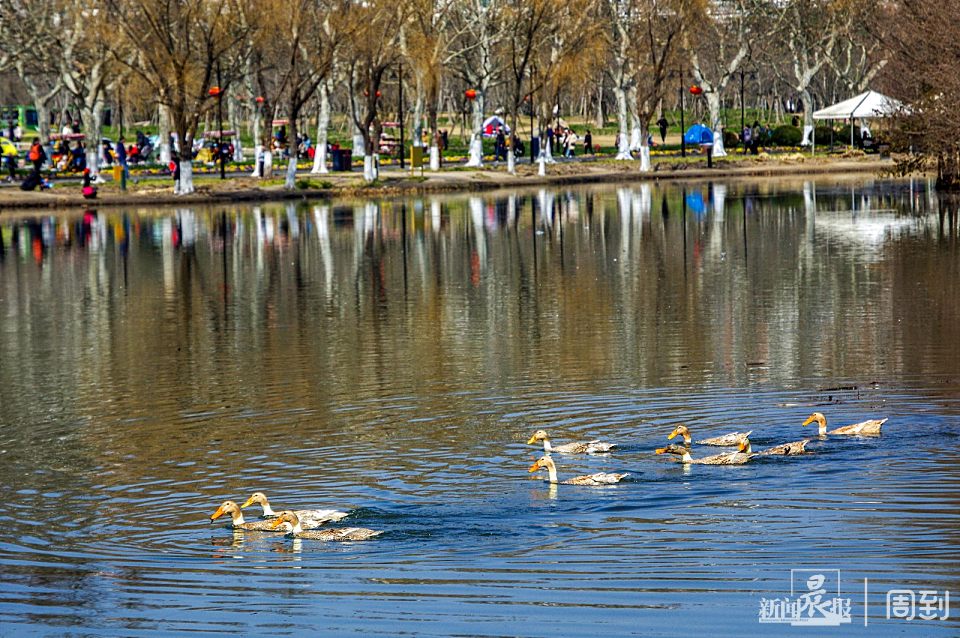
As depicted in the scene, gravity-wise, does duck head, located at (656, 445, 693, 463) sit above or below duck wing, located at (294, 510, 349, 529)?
above

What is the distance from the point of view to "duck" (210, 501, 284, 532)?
44.7ft

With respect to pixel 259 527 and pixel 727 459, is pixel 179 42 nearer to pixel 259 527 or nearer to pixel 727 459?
pixel 727 459

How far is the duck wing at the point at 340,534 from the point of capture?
13.3 meters

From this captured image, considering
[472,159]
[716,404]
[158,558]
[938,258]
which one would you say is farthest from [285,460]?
[472,159]

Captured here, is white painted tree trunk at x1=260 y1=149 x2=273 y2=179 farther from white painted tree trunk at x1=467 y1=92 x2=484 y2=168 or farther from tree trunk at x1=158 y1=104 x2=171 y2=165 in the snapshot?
white painted tree trunk at x1=467 y1=92 x2=484 y2=168

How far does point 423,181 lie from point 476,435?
50.6 m

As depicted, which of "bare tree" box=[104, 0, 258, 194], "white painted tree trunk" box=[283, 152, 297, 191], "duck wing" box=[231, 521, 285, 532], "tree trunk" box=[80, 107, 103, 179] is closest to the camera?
"duck wing" box=[231, 521, 285, 532]

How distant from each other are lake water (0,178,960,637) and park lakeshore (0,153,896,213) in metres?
23.1

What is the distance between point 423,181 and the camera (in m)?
67.3

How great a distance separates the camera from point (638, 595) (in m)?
11.4

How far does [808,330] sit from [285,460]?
10214 mm

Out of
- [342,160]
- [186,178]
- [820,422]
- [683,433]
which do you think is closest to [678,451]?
[683,433]

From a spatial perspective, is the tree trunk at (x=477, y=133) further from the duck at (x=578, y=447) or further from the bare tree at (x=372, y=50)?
the duck at (x=578, y=447)

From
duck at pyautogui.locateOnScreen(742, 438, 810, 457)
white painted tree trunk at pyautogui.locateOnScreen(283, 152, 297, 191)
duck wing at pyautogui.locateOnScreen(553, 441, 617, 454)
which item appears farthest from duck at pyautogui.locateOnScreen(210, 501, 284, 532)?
white painted tree trunk at pyautogui.locateOnScreen(283, 152, 297, 191)
